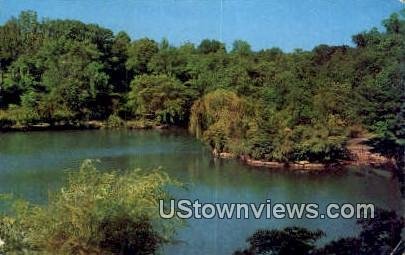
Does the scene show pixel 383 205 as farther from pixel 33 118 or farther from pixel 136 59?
pixel 33 118

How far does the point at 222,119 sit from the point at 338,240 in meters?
1.01

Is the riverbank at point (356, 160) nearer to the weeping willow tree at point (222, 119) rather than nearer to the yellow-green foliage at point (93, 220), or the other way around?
the weeping willow tree at point (222, 119)

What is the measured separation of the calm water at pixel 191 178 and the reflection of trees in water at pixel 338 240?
5 centimetres

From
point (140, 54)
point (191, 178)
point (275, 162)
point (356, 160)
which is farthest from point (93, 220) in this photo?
point (356, 160)

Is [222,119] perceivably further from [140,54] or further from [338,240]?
[338,240]

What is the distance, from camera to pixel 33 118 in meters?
4.64

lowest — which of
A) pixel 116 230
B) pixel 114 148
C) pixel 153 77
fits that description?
pixel 116 230

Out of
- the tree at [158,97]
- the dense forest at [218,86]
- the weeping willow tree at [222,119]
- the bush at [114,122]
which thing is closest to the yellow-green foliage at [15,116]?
the dense forest at [218,86]

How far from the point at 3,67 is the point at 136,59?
0.76m

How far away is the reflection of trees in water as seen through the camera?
4672mm

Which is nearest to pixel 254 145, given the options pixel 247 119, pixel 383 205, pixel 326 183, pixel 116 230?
pixel 247 119

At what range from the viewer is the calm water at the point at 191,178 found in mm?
4531

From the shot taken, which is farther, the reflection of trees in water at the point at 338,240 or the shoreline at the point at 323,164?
the shoreline at the point at 323,164

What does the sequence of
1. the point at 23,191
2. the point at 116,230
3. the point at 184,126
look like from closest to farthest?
the point at 116,230, the point at 23,191, the point at 184,126
